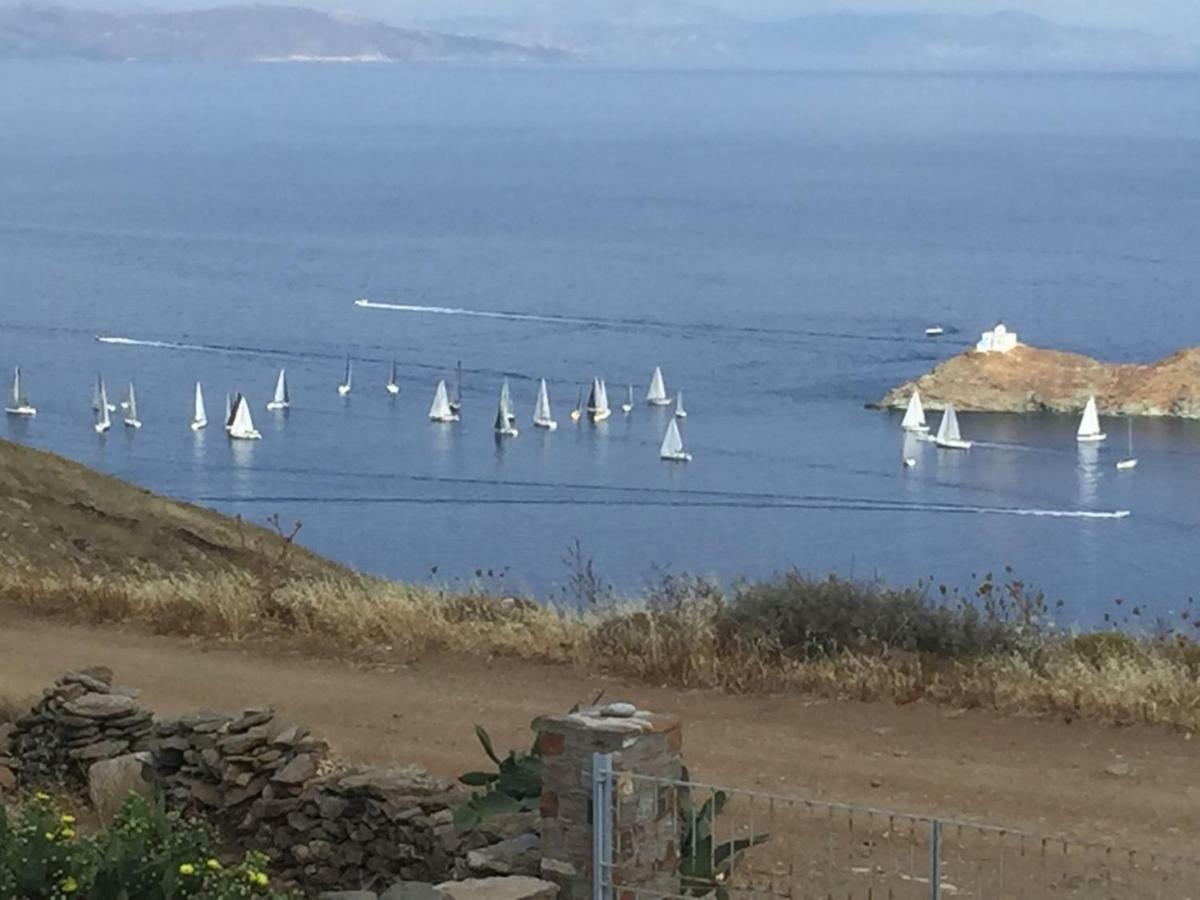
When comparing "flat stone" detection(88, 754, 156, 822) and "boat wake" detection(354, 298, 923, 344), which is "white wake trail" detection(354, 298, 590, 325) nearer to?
"boat wake" detection(354, 298, 923, 344)

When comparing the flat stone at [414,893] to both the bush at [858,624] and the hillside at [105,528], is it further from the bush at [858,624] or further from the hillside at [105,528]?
the hillside at [105,528]

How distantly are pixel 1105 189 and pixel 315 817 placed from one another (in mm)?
147071

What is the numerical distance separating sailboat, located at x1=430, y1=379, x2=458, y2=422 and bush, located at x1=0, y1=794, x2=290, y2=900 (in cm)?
5576

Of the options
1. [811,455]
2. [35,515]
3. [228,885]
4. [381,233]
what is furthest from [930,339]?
[228,885]

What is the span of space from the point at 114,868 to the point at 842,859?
2.45m

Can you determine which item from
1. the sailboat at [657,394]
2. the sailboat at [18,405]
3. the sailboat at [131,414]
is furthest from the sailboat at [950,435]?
the sailboat at [18,405]

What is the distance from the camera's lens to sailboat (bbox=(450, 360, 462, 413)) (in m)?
64.2

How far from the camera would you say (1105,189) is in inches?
5896

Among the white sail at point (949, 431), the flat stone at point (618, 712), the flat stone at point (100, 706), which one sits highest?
the flat stone at point (618, 712)

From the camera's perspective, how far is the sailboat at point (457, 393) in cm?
6419

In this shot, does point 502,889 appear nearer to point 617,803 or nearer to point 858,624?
point 617,803

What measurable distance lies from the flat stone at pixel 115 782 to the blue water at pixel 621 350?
5564 mm

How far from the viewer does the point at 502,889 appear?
257 inches

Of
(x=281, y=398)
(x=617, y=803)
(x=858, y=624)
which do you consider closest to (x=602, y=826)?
(x=617, y=803)
